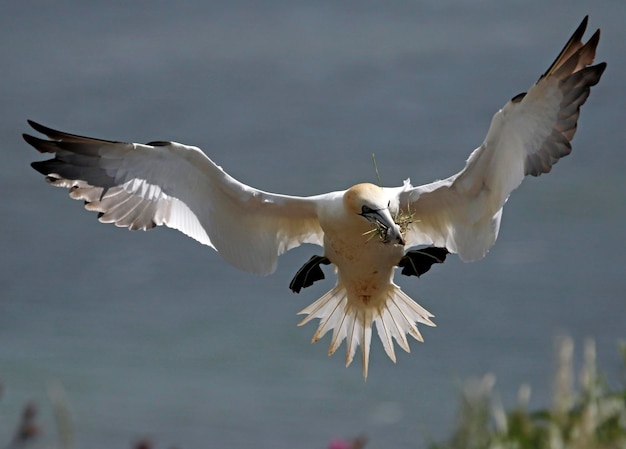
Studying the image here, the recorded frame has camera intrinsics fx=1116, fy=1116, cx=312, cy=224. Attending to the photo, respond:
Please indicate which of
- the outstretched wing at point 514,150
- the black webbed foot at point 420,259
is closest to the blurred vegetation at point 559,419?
the outstretched wing at point 514,150

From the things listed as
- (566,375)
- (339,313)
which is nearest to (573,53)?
(339,313)

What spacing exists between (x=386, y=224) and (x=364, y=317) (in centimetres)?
120

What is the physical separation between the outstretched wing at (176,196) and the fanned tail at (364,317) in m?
0.43

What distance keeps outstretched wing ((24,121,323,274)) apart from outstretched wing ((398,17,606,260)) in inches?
32.8

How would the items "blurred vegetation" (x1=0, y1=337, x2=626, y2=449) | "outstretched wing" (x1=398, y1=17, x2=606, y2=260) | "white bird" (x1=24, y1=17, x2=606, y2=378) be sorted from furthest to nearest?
1. "white bird" (x1=24, y1=17, x2=606, y2=378)
2. "outstretched wing" (x1=398, y1=17, x2=606, y2=260)
3. "blurred vegetation" (x1=0, y1=337, x2=626, y2=449)

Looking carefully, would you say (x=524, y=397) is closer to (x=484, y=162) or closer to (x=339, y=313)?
(x=484, y=162)

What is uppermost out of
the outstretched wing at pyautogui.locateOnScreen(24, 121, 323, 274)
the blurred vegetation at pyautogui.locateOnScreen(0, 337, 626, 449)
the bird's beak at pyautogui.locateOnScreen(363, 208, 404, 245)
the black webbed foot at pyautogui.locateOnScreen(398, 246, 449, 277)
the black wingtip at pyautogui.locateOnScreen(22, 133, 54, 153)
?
the black wingtip at pyautogui.locateOnScreen(22, 133, 54, 153)

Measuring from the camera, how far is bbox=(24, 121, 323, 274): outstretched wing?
249 inches

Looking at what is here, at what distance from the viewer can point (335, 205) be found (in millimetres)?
6266

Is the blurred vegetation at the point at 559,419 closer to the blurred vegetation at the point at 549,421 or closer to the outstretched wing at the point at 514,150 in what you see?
the blurred vegetation at the point at 549,421

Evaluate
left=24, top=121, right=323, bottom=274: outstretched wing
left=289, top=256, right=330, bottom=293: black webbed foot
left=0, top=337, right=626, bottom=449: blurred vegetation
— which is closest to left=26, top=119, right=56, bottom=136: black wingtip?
left=24, top=121, right=323, bottom=274: outstretched wing

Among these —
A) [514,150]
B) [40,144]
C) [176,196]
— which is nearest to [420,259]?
[514,150]

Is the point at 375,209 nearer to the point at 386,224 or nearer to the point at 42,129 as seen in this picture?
the point at 386,224

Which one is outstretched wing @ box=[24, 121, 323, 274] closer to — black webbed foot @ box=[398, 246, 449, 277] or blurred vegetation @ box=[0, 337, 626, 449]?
black webbed foot @ box=[398, 246, 449, 277]
